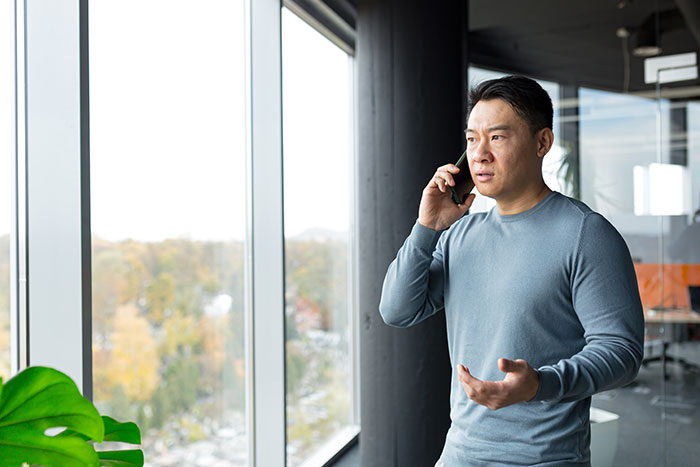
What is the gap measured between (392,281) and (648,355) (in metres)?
2.48

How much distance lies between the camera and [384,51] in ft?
8.61

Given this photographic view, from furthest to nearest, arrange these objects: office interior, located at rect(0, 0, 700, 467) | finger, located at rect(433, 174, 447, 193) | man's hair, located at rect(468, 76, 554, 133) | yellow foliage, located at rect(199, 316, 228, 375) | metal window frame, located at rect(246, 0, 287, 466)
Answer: metal window frame, located at rect(246, 0, 287, 466) < yellow foliage, located at rect(199, 316, 228, 375) < office interior, located at rect(0, 0, 700, 467) < finger, located at rect(433, 174, 447, 193) < man's hair, located at rect(468, 76, 554, 133)

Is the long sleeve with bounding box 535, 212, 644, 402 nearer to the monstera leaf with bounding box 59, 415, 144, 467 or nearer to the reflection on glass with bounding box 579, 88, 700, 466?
the monstera leaf with bounding box 59, 415, 144, 467

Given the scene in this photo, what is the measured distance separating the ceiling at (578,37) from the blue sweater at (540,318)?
2391 millimetres

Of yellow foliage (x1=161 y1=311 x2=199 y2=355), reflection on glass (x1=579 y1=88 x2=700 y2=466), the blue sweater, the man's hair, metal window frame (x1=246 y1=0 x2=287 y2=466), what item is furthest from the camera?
reflection on glass (x1=579 y1=88 x2=700 y2=466)

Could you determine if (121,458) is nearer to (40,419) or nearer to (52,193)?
(40,419)

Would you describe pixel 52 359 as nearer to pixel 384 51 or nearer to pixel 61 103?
pixel 61 103

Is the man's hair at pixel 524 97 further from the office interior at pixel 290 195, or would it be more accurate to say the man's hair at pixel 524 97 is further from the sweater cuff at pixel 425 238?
the office interior at pixel 290 195

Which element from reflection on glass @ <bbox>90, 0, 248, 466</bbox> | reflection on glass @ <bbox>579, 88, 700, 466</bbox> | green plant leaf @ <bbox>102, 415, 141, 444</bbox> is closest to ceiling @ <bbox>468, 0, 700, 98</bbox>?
reflection on glass @ <bbox>579, 88, 700, 466</bbox>

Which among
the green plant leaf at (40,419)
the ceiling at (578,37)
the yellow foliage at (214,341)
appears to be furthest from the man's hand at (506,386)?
the ceiling at (578,37)

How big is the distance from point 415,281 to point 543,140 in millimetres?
450

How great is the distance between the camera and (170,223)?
7.95ft

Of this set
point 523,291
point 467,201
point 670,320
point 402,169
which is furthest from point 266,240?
point 670,320

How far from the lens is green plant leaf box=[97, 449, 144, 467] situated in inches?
41.4
